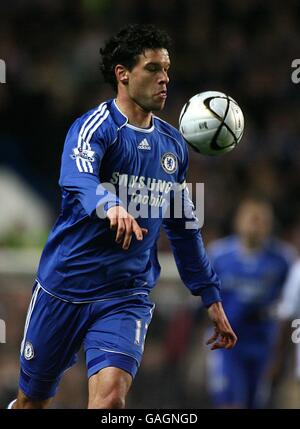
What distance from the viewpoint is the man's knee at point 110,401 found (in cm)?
559

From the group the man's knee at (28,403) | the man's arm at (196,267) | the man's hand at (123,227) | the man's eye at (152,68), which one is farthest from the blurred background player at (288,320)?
the man's hand at (123,227)

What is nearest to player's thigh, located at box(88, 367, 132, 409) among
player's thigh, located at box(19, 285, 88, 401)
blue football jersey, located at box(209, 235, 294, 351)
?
player's thigh, located at box(19, 285, 88, 401)

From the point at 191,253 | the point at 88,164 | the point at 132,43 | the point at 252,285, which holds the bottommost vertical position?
the point at 252,285

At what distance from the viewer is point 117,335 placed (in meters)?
5.82

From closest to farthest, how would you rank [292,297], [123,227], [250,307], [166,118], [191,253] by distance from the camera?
[123,227], [191,253], [292,297], [250,307], [166,118]

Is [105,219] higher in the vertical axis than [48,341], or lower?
higher

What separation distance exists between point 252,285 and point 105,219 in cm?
509

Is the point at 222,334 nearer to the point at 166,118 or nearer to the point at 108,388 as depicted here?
the point at 108,388

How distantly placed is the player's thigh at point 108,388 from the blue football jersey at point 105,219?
0.47 meters

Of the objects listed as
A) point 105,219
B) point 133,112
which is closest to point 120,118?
point 133,112

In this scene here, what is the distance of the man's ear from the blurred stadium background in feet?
15.9
